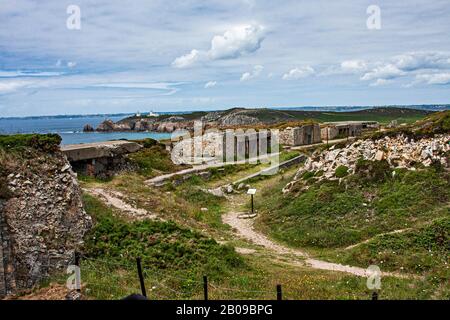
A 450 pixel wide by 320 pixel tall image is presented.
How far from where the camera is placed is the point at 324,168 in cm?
2523

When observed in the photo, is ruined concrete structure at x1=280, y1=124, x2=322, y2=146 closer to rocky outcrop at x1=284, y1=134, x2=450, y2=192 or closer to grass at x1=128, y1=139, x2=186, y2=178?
grass at x1=128, y1=139, x2=186, y2=178

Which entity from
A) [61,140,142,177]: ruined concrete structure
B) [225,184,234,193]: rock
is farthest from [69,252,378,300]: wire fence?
[225,184,234,193]: rock

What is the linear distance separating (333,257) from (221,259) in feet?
15.4

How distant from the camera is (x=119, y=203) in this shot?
19000 mm

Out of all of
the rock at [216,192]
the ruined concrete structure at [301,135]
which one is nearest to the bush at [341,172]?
the rock at [216,192]

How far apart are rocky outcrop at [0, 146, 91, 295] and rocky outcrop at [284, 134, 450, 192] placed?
13.5m

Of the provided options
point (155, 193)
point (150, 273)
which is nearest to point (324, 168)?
point (155, 193)

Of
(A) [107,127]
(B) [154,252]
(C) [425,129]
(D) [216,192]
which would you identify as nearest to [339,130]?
(D) [216,192]

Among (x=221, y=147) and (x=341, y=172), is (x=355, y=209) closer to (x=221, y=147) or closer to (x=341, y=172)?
(x=341, y=172)

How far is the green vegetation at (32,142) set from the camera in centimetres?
1536

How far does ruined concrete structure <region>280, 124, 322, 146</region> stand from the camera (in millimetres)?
47312

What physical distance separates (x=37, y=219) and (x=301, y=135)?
37.9 meters

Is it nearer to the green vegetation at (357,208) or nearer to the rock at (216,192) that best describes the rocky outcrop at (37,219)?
the green vegetation at (357,208)

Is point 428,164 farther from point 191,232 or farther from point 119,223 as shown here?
point 119,223
